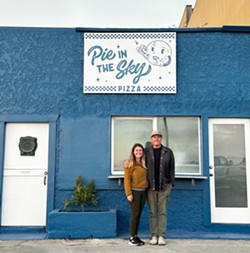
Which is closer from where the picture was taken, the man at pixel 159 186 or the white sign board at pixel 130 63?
the man at pixel 159 186

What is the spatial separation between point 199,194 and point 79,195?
7.49 feet

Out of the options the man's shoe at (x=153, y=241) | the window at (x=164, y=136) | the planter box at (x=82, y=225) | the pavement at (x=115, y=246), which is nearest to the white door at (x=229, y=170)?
the window at (x=164, y=136)

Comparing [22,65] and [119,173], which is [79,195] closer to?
[119,173]

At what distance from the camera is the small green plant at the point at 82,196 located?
5899 millimetres

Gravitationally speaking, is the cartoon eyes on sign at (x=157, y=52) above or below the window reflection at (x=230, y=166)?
above

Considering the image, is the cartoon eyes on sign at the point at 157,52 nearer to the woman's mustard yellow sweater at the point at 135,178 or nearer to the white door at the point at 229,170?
the white door at the point at 229,170

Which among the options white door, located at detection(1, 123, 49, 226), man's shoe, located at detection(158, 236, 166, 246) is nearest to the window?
white door, located at detection(1, 123, 49, 226)

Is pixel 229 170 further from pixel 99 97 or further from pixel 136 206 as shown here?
pixel 99 97

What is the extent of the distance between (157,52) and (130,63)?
60 cm

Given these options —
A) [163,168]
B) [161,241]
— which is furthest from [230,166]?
[161,241]

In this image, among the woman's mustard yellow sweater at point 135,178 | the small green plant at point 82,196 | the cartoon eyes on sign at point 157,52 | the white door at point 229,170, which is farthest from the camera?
the cartoon eyes on sign at point 157,52

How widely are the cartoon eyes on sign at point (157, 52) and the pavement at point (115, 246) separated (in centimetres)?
342

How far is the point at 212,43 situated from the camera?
256 inches

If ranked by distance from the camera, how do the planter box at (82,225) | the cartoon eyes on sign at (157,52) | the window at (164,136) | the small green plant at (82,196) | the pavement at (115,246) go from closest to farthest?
the pavement at (115,246) → the planter box at (82,225) → the small green plant at (82,196) → the window at (164,136) → the cartoon eyes on sign at (157,52)
